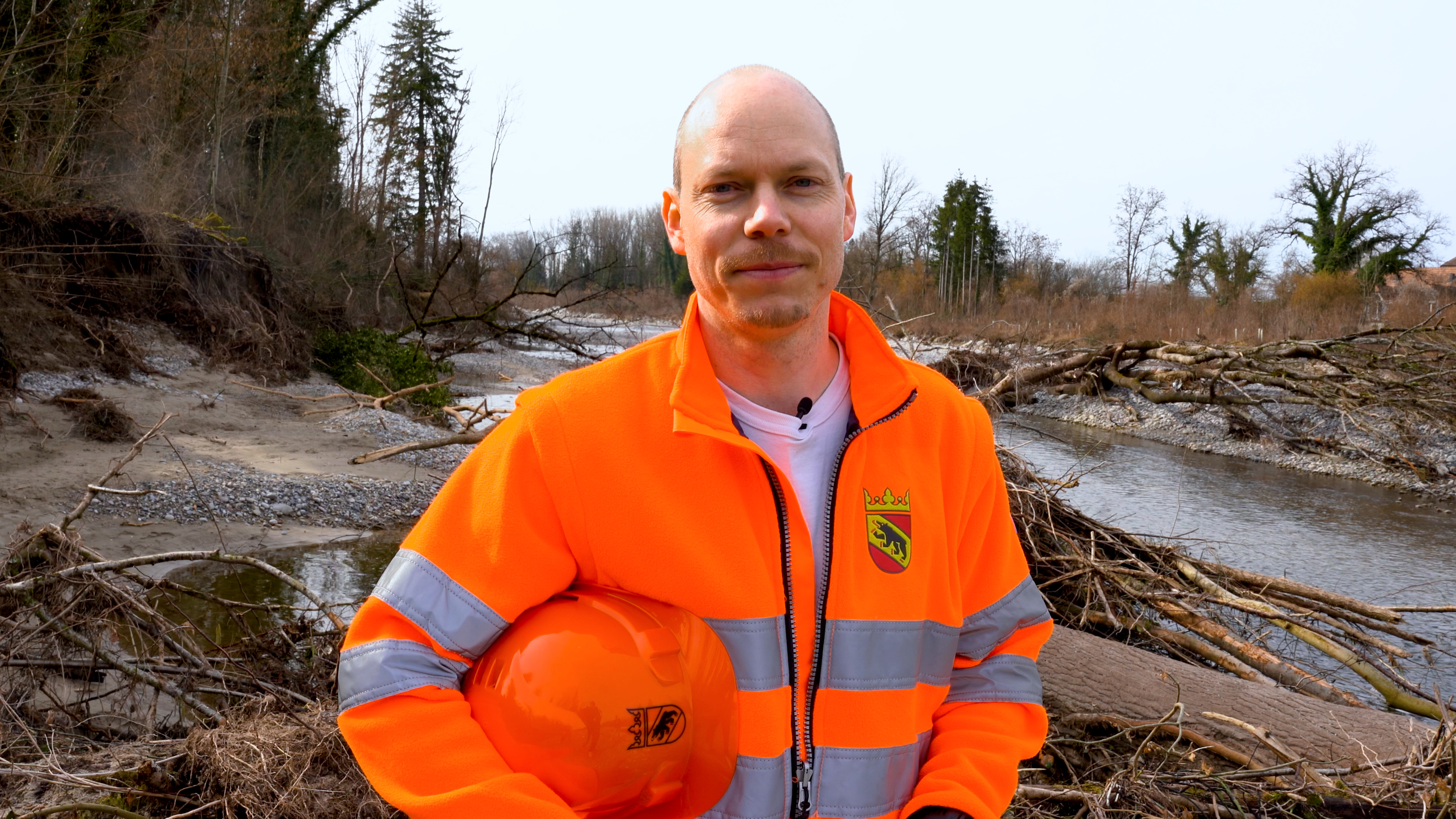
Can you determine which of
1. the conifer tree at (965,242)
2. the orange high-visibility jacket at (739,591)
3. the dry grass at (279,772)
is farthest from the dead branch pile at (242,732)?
the conifer tree at (965,242)

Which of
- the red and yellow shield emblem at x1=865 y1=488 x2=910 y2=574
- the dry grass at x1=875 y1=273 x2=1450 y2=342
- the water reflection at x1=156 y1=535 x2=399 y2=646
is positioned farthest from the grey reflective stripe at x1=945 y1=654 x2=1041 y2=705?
the dry grass at x1=875 y1=273 x2=1450 y2=342

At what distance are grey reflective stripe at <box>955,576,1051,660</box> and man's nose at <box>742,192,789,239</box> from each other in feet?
2.91

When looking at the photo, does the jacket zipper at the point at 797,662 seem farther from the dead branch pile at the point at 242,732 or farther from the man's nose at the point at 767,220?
the dead branch pile at the point at 242,732

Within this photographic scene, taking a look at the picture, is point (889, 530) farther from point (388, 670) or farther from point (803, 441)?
point (388, 670)

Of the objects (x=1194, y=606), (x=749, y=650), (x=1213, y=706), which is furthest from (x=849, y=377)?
(x=1194, y=606)

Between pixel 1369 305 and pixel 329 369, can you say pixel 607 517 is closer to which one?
pixel 329 369

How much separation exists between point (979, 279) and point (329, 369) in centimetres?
4825

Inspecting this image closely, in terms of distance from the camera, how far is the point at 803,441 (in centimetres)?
182

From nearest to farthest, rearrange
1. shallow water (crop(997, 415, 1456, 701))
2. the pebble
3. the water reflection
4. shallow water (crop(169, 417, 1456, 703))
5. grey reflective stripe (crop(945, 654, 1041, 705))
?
grey reflective stripe (crop(945, 654, 1041, 705)), the water reflection, shallow water (crop(169, 417, 1456, 703)), shallow water (crop(997, 415, 1456, 701)), the pebble

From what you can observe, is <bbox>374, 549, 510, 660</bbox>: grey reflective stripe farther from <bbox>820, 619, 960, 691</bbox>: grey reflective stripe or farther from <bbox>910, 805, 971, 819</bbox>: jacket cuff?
<bbox>910, 805, 971, 819</bbox>: jacket cuff

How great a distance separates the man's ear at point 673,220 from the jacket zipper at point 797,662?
552 millimetres

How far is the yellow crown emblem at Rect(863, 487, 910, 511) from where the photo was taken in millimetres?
1734

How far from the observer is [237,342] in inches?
639

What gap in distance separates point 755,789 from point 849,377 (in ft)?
2.82
